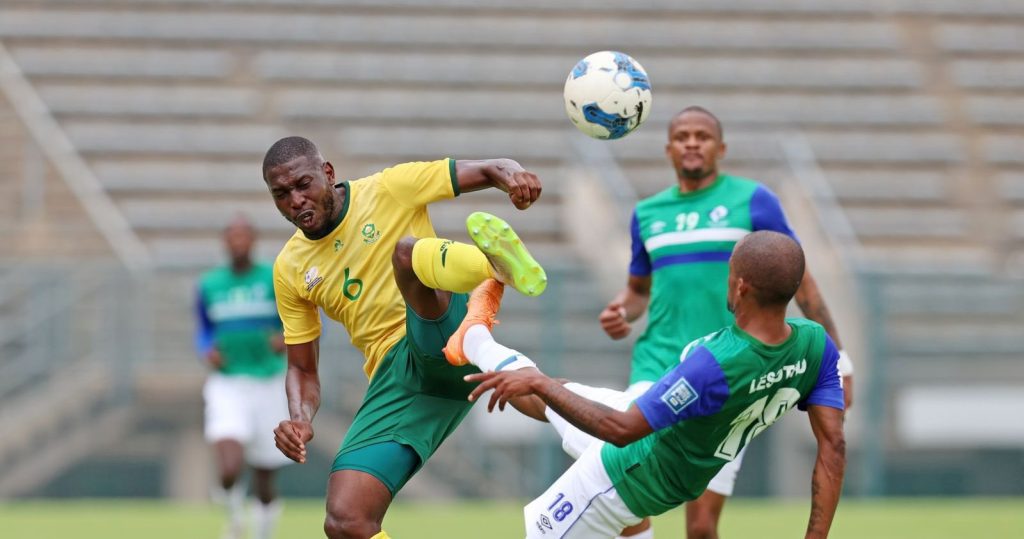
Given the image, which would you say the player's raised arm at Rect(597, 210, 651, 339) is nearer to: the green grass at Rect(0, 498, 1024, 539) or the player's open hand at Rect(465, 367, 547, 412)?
the player's open hand at Rect(465, 367, 547, 412)

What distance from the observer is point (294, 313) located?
21.5 feet

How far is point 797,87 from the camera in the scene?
19547 mm

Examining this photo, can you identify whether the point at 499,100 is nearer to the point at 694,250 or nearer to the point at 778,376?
the point at 694,250

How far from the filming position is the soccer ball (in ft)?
21.1

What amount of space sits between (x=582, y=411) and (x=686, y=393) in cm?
37

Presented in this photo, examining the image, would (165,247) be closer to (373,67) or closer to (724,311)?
(373,67)

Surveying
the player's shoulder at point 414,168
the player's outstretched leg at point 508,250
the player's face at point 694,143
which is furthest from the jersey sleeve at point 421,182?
the player's face at point 694,143

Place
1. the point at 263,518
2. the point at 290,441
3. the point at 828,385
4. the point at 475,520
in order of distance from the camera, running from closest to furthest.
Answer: the point at 828,385
the point at 290,441
the point at 263,518
the point at 475,520

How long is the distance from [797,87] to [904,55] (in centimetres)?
167

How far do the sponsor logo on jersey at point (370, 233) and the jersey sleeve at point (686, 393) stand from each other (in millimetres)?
1613

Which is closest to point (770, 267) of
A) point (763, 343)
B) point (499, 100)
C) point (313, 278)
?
point (763, 343)

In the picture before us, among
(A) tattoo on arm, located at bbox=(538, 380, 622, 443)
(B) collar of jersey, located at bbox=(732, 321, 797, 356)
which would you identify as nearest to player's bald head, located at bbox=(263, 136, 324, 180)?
(A) tattoo on arm, located at bbox=(538, 380, 622, 443)

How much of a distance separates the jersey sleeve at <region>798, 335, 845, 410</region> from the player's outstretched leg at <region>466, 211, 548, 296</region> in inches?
43.0

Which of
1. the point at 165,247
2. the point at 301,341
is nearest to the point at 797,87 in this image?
the point at 165,247
